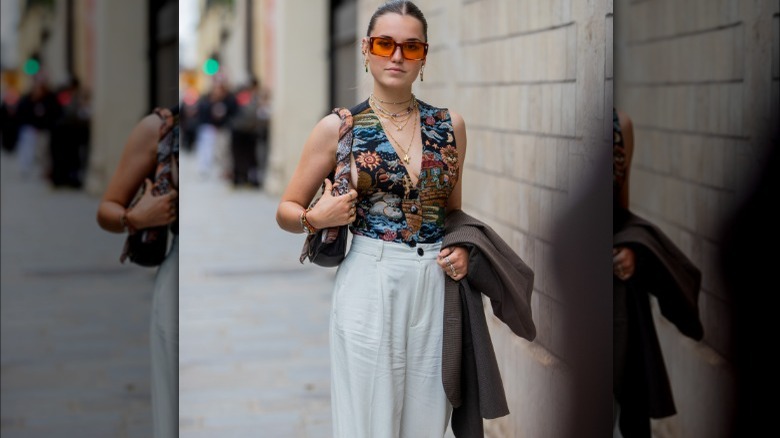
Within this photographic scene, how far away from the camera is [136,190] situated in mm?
3543

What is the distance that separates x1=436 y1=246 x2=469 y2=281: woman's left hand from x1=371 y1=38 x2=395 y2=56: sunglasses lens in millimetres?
574

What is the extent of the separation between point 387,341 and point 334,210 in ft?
1.32

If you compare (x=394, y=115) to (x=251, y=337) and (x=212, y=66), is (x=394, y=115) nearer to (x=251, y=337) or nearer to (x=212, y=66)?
(x=251, y=337)

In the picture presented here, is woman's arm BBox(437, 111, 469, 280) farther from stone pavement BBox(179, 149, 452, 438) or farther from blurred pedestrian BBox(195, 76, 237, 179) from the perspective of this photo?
blurred pedestrian BBox(195, 76, 237, 179)

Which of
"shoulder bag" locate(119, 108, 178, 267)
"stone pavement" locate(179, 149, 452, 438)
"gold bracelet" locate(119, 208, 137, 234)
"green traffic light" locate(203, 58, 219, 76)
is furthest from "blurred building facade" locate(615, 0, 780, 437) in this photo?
"green traffic light" locate(203, 58, 219, 76)

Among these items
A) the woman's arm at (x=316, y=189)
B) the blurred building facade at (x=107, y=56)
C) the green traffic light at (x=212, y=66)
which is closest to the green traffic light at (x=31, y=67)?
the blurred building facade at (x=107, y=56)

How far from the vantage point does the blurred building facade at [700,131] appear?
3865 millimetres

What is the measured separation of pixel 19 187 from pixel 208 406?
2.54 metres

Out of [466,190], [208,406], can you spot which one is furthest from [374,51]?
[208,406]

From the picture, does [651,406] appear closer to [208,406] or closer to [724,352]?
[724,352]

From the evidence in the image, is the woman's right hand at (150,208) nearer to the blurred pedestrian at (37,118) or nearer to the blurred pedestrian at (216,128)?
the blurred pedestrian at (37,118)

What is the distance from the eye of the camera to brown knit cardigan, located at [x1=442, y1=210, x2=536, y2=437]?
342 centimetres

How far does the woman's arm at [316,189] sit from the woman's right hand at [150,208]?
0.34 m

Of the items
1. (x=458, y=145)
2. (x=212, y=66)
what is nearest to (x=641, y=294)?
(x=458, y=145)
